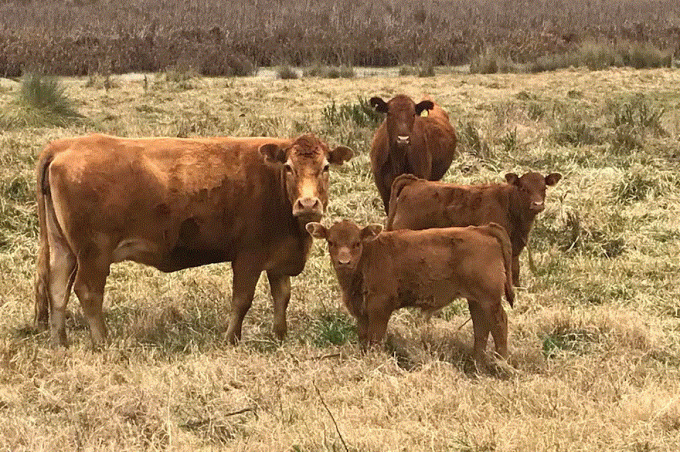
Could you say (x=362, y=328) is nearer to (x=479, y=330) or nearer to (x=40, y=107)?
(x=479, y=330)

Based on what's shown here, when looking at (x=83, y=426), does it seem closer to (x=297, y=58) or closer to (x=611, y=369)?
(x=611, y=369)

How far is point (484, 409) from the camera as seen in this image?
465 centimetres

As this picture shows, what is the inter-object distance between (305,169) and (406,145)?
267cm

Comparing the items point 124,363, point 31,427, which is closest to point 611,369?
point 124,363

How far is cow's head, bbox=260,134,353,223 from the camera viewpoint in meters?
5.75

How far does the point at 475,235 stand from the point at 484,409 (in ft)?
4.44

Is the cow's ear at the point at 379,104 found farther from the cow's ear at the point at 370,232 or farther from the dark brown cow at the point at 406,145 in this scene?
the cow's ear at the point at 370,232

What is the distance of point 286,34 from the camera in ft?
98.7

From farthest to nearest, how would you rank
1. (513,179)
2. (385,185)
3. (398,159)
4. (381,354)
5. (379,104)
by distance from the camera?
(385,185) < (379,104) < (398,159) < (513,179) < (381,354)

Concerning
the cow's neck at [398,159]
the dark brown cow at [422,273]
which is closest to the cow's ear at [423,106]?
the cow's neck at [398,159]

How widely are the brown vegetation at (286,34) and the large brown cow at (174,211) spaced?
16.3m

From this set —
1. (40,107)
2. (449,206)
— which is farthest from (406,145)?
(40,107)

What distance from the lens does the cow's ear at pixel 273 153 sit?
606 centimetres

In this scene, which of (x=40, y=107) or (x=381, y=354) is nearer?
(x=381, y=354)
